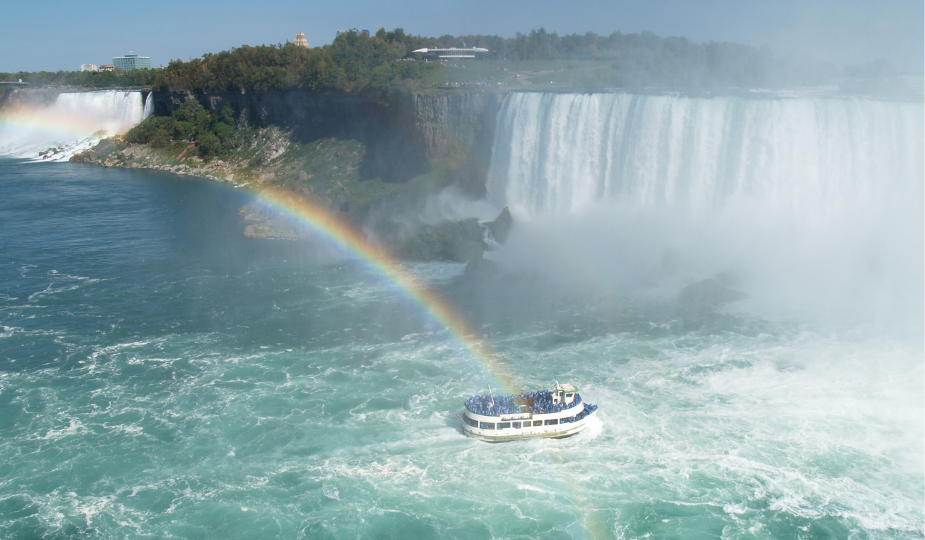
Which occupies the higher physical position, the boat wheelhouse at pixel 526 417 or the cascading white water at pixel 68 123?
the cascading white water at pixel 68 123

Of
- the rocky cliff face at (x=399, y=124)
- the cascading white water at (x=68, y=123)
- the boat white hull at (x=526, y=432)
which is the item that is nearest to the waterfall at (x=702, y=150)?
the rocky cliff face at (x=399, y=124)

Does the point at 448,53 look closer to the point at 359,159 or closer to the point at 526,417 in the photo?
the point at 359,159

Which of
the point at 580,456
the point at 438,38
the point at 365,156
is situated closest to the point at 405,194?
the point at 365,156

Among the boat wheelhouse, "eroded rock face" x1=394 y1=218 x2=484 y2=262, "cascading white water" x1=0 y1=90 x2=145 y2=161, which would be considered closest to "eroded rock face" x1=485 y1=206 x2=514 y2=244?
"eroded rock face" x1=394 y1=218 x2=484 y2=262

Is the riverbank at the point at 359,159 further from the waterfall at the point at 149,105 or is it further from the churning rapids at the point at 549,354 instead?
the waterfall at the point at 149,105

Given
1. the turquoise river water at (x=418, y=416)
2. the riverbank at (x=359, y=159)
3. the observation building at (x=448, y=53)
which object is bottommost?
the turquoise river water at (x=418, y=416)

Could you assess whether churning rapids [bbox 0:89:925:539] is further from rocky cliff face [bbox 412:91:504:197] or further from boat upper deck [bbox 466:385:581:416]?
rocky cliff face [bbox 412:91:504:197]

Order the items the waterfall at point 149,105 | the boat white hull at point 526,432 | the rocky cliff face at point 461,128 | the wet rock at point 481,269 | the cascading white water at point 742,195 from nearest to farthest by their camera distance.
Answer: the boat white hull at point 526,432 → the cascading white water at point 742,195 → the wet rock at point 481,269 → the rocky cliff face at point 461,128 → the waterfall at point 149,105
